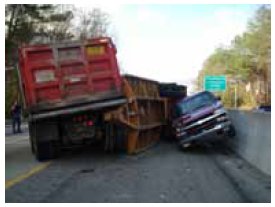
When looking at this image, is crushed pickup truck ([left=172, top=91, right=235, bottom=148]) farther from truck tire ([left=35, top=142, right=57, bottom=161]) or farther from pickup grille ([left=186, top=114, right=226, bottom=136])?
truck tire ([left=35, top=142, right=57, bottom=161])

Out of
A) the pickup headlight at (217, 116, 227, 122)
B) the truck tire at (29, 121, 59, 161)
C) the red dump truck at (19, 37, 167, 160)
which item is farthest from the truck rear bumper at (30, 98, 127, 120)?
the pickup headlight at (217, 116, 227, 122)

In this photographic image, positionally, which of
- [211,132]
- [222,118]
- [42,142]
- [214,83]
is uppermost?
[222,118]

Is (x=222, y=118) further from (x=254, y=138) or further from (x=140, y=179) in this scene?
(x=140, y=179)

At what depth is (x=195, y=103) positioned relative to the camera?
65.7ft

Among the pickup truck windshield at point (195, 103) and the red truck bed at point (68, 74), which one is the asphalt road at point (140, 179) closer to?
the red truck bed at point (68, 74)

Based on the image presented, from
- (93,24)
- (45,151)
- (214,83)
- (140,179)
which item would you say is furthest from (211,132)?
(93,24)

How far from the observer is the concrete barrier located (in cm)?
1338

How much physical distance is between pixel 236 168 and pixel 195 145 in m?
5.83

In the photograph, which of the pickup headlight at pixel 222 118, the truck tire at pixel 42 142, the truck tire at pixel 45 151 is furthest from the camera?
the pickup headlight at pixel 222 118

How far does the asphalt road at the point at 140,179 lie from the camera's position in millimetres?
10328

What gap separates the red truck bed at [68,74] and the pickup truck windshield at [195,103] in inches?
187

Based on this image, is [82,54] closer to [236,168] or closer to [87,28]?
[236,168]

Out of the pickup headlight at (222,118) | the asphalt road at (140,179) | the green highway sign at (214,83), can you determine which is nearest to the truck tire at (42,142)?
the asphalt road at (140,179)

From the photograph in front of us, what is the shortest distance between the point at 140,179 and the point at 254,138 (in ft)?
13.4
